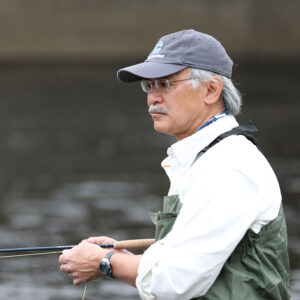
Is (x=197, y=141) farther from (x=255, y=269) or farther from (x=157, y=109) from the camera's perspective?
(x=255, y=269)

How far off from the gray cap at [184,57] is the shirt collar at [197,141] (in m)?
0.19

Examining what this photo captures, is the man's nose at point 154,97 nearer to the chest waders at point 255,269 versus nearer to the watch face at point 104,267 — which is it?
the chest waders at point 255,269

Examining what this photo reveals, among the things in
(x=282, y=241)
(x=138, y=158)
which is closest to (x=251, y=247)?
(x=282, y=241)

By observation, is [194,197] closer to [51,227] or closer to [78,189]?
[51,227]

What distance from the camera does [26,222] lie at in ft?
32.9

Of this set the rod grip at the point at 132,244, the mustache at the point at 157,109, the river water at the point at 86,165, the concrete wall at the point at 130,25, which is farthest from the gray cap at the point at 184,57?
the concrete wall at the point at 130,25

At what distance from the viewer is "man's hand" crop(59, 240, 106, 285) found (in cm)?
302

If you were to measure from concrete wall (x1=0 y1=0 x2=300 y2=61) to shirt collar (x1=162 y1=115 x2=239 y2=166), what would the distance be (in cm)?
2837

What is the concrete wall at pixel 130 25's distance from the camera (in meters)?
31.4

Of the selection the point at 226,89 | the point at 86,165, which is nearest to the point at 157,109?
the point at 226,89

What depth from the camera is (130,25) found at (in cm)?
3147

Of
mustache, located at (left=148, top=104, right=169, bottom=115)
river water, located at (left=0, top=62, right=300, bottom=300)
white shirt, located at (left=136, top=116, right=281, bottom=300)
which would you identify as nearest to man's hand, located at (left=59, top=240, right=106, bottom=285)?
white shirt, located at (left=136, top=116, right=281, bottom=300)

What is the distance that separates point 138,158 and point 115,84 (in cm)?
1241

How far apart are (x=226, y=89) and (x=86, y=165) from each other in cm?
1093
